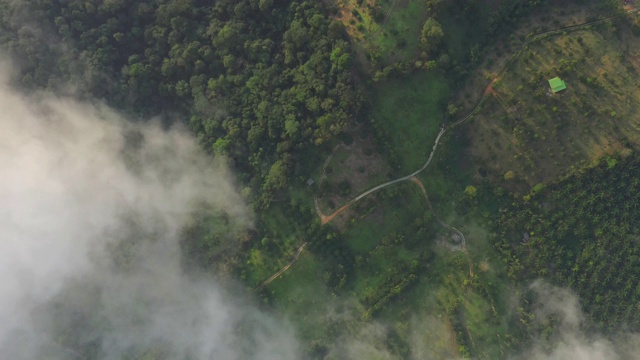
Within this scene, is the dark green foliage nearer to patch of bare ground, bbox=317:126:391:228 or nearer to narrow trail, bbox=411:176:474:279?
narrow trail, bbox=411:176:474:279

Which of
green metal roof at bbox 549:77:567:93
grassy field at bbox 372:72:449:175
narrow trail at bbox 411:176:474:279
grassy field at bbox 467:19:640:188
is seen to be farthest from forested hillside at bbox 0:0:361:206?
green metal roof at bbox 549:77:567:93

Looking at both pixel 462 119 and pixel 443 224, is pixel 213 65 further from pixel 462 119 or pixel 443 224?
pixel 443 224

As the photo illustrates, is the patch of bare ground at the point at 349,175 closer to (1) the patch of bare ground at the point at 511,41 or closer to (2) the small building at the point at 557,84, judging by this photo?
(1) the patch of bare ground at the point at 511,41

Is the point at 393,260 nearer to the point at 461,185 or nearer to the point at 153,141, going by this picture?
the point at 461,185

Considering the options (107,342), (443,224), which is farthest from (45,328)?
(443,224)

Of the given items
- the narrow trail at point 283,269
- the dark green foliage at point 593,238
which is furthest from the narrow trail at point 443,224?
the narrow trail at point 283,269
